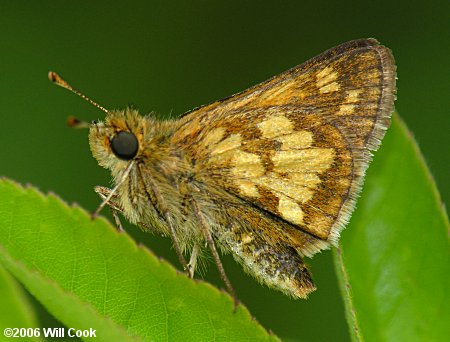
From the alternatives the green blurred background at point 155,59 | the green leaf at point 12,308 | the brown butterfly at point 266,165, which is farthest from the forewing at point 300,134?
the green blurred background at point 155,59

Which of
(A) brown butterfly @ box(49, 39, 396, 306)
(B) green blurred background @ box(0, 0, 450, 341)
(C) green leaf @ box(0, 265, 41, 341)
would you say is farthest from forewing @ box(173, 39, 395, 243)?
(B) green blurred background @ box(0, 0, 450, 341)

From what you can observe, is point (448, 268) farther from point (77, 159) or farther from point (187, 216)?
point (77, 159)

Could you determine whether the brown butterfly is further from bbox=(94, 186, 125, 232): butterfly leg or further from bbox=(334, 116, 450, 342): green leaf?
bbox=(334, 116, 450, 342): green leaf

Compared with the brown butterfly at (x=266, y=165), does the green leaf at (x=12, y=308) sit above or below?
below

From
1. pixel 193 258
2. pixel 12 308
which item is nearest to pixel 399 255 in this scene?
pixel 193 258

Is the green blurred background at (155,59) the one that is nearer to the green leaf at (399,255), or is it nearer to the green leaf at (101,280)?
the green leaf at (399,255)
